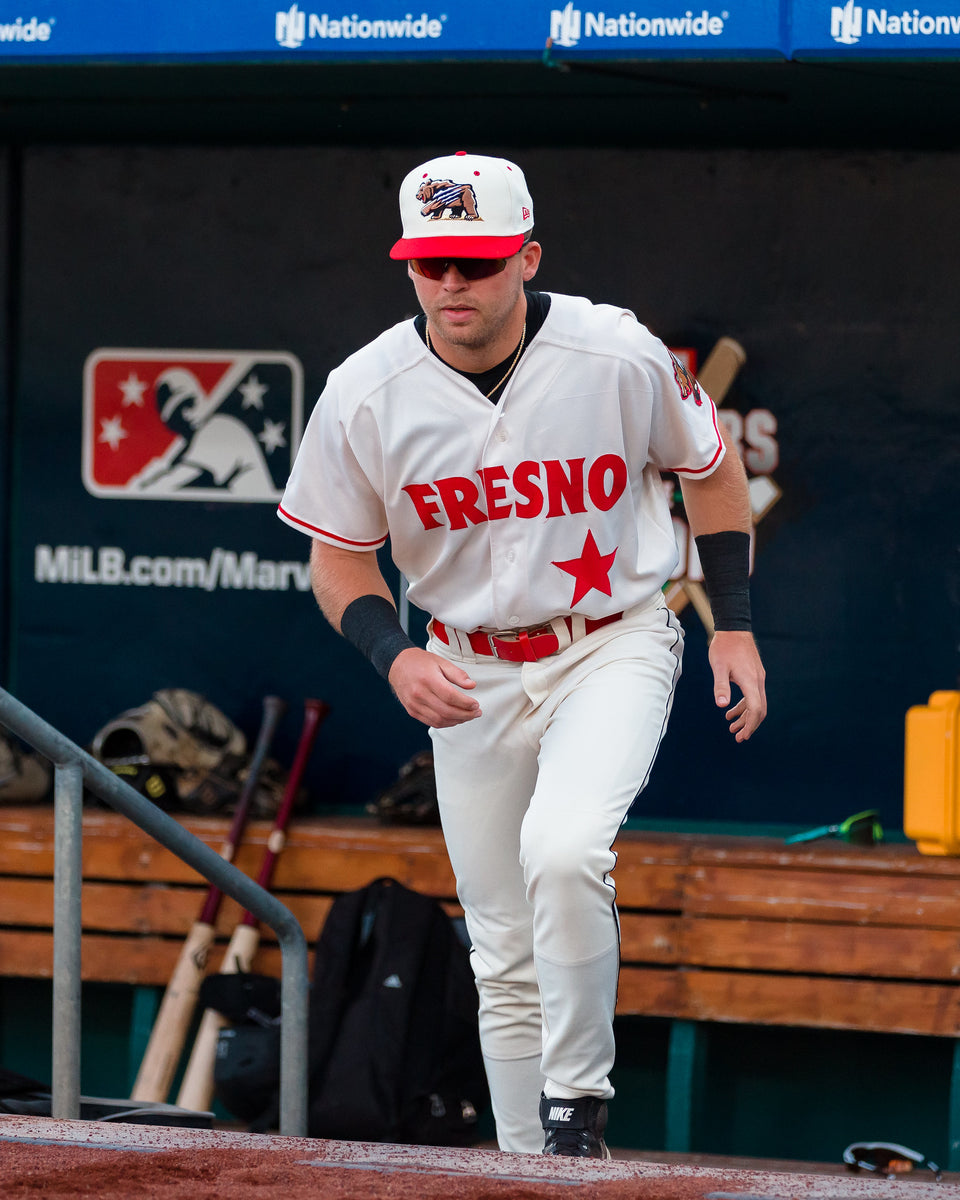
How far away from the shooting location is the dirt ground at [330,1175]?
210 cm

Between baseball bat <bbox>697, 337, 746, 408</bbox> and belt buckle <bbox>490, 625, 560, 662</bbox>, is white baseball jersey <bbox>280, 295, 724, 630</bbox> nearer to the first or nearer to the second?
belt buckle <bbox>490, 625, 560, 662</bbox>

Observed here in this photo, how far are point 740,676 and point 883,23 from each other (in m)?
1.48

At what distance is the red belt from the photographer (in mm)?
2836

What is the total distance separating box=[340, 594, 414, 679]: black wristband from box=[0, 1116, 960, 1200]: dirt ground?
29.0 inches

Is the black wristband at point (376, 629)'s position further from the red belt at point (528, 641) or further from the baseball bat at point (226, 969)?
the baseball bat at point (226, 969)

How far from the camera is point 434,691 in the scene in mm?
2566

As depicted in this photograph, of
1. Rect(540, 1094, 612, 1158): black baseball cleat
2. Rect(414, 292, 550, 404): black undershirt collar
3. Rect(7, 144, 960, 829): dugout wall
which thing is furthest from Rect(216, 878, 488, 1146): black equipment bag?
Rect(414, 292, 550, 404): black undershirt collar

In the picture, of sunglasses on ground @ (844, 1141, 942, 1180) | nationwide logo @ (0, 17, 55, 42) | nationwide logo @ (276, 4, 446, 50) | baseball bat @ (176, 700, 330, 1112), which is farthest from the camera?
baseball bat @ (176, 700, 330, 1112)

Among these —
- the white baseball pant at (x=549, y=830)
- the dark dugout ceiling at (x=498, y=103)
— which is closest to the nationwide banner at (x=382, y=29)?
the dark dugout ceiling at (x=498, y=103)

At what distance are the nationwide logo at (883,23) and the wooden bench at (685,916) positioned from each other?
6.12 feet

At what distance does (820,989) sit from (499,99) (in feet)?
7.22

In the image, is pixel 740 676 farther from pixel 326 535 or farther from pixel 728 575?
pixel 326 535

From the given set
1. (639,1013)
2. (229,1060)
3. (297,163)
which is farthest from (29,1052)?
(297,163)

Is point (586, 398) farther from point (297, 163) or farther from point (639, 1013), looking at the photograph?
point (297, 163)
